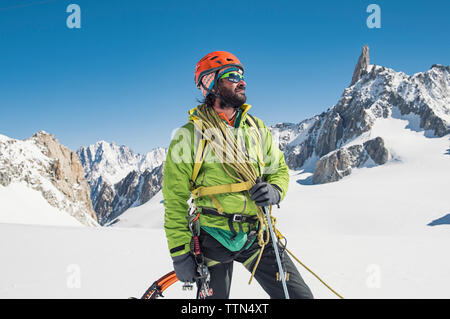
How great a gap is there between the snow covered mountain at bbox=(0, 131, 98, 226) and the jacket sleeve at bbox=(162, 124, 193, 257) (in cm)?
4982

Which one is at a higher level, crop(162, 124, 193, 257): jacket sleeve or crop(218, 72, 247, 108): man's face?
crop(218, 72, 247, 108): man's face

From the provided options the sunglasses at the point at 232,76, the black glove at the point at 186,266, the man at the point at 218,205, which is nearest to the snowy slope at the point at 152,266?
the man at the point at 218,205

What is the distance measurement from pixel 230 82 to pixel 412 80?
141 metres

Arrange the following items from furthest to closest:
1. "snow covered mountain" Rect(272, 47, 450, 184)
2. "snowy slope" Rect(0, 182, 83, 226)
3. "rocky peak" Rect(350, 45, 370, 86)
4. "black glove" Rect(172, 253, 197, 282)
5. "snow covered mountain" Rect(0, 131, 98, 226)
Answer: "rocky peak" Rect(350, 45, 370, 86)
"snow covered mountain" Rect(272, 47, 450, 184)
"snow covered mountain" Rect(0, 131, 98, 226)
"snowy slope" Rect(0, 182, 83, 226)
"black glove" Rect(172, 253, 197, 282)

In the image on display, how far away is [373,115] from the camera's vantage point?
371 feet

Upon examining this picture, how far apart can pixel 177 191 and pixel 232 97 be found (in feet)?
4.28

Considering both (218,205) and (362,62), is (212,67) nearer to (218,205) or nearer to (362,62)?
(218,205)

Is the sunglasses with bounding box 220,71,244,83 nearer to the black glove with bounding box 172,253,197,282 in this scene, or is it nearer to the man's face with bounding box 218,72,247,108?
the man's face with bounding box 218,72,247,108

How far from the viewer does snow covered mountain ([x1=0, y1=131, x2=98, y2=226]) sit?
4778cm

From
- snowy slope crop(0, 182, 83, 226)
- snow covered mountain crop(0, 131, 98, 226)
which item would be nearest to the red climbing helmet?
snow covered mountain crop(0, 131, 98, 226)

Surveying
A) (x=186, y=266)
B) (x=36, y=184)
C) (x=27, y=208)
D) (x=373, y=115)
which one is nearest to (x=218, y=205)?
(x=186, y=266)
